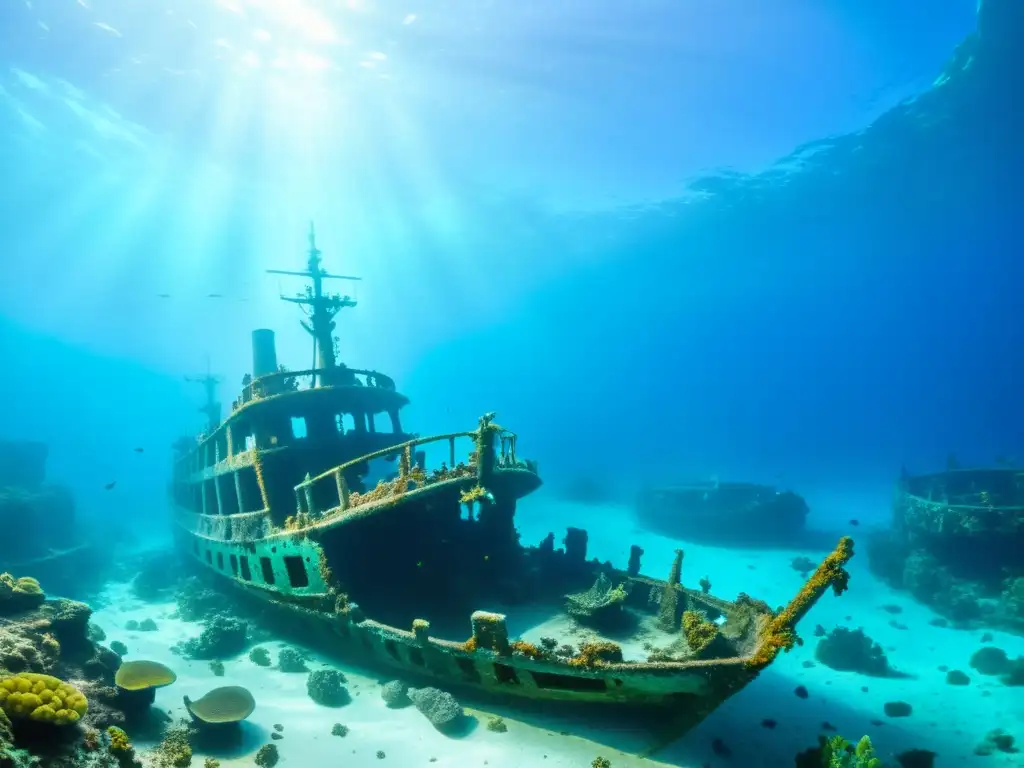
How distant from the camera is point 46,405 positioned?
169 m

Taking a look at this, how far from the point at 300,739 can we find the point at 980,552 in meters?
27.0

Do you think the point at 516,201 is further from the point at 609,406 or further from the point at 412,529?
the point at 609,406

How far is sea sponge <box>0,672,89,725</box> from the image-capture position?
20.7 ft

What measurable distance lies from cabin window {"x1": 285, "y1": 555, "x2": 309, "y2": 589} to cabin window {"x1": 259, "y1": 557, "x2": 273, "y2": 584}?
1.08 m

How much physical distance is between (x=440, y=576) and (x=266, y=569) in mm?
5339

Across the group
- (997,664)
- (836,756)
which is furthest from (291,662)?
(997,664)

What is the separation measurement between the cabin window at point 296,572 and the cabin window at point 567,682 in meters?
7.42

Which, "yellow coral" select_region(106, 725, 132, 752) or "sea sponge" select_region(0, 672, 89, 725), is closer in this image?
"sea sponge" select_region(0, 672, 89, 725)

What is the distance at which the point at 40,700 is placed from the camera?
6.50 metres

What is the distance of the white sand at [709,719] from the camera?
938 cm

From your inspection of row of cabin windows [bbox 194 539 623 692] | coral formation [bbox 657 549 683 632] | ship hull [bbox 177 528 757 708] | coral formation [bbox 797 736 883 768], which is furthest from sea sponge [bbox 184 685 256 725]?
coral formation [bbox 797 736 883 768]

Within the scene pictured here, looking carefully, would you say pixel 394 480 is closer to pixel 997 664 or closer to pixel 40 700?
pixel 40 700

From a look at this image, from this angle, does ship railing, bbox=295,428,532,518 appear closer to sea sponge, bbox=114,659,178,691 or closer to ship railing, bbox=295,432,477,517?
ship railing, bbox=295,432,477,517

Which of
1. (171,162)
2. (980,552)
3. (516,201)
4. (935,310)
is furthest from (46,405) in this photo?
(935,310)
